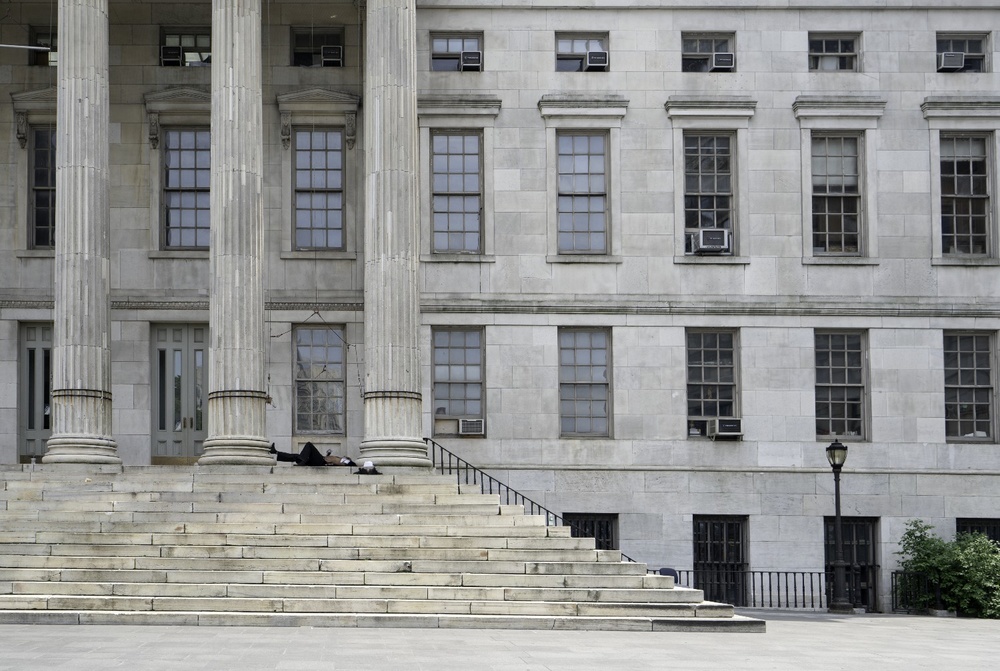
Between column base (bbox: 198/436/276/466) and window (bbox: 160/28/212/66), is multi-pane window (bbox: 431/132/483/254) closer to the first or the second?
window (bbox: 160/28/212/66)

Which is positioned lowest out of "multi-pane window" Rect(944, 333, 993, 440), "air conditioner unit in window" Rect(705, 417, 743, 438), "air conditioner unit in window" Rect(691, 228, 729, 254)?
"air conditioner unit in window" Rect(705, 417, 743, 438)

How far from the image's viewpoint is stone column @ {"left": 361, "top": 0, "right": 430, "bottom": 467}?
27047 mm

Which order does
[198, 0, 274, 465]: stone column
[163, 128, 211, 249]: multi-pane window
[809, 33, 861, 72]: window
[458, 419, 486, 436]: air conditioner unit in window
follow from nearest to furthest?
[198, 0, 274, 465]: stone column, [458, 419, 486, 436]: air conditioner unit in window, [163, 128, 211, 249]: multi-pane window, [809, 33, 861, 72]: window

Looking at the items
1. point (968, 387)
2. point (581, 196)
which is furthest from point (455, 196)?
point (968, 387)

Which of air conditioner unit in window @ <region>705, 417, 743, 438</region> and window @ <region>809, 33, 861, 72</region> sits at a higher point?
window @ <region>809, 33, 861, 72</region>

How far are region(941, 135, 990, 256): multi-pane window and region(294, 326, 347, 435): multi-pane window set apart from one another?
13.9 m

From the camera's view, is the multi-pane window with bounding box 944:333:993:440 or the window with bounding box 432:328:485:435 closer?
the window with bounding box 432:328:485:435

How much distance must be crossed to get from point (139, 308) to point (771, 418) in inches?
552

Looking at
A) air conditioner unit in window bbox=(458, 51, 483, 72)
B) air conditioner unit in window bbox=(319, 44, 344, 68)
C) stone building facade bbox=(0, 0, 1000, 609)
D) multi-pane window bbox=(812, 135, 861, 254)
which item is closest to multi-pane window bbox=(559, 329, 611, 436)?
stone building facade bbox=(0, 0, 1000, 609)

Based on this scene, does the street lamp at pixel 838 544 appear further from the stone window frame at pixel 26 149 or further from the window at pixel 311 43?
the stone window frame at pixel 26 149

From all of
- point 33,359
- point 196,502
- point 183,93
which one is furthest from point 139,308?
point 196,502

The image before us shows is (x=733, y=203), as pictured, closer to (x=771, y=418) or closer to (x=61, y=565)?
(x=771, y=418)

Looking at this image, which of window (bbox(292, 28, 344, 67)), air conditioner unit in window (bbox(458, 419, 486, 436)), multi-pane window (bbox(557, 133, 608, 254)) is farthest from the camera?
window (bbox(292, 28, 344, 67))

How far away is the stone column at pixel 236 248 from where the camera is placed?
26719 mm
